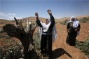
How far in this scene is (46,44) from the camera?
7.00 m

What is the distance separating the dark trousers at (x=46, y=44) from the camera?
687 centimetres

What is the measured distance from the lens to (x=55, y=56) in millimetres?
7113

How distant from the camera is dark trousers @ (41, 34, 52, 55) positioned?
687 centimetres

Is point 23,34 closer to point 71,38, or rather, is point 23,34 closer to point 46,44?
point 46,44

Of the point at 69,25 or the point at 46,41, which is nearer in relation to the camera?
the point at 46,41

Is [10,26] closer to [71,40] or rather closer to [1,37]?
[71,40]

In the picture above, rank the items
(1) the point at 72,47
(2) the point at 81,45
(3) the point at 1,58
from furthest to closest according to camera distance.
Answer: (2) the point at 81,45 → (1) the point at 72,47 → (3) the point at 1,58

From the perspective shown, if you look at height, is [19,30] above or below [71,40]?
above

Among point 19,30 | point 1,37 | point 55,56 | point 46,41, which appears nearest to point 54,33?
point 46,41

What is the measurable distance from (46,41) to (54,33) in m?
0.39

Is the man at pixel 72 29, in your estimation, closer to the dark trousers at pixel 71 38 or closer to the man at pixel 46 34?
the dark trousers at pixel 71 38

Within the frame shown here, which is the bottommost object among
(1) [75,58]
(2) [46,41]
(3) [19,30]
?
(1) [75,58]

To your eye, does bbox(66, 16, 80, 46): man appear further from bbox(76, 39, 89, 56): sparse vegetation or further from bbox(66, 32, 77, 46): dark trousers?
bbox(76, 39, 89, 56): sparse vegetation

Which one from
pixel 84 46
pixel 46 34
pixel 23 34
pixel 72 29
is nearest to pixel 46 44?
pixel 46 34
